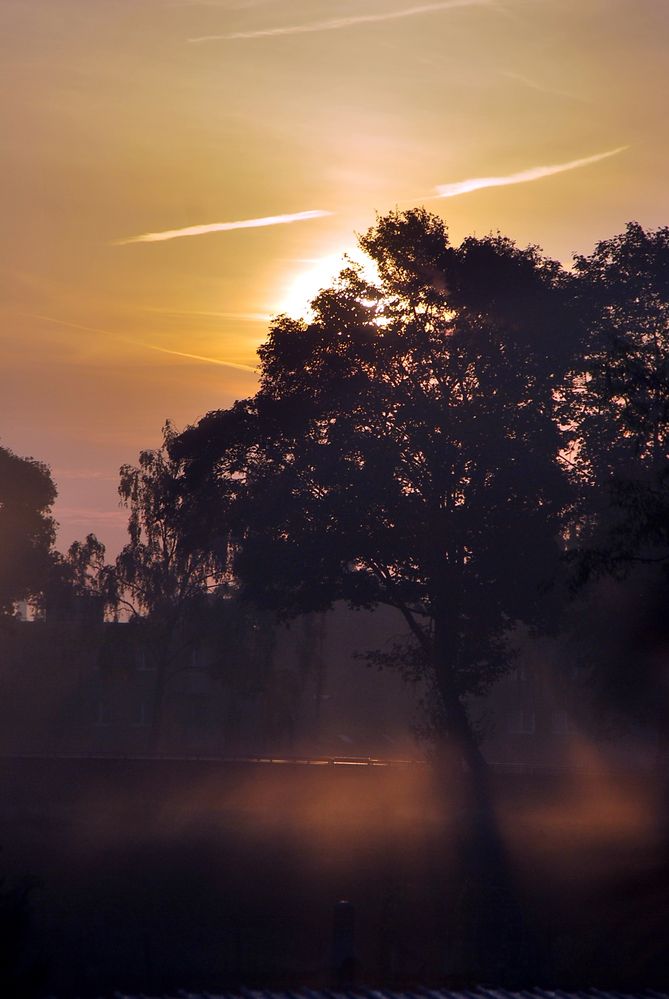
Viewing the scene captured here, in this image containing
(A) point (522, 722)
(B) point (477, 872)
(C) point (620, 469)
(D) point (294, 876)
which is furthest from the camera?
(A) point (522, 722)

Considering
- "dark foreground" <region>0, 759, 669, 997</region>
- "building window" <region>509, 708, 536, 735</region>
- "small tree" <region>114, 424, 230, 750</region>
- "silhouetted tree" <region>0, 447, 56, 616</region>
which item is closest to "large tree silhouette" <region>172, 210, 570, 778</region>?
"dark foreground" <region>0, 759, 669, 997</region>

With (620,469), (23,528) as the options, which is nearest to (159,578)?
(23,528)

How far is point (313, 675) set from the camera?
240 ft

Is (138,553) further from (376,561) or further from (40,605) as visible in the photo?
(376,561)

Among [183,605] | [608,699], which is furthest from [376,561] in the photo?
[183,605]

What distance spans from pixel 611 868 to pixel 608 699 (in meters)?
10.3

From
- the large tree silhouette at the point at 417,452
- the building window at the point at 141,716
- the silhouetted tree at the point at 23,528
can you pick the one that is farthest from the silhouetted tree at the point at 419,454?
the building window at the point at 141,716

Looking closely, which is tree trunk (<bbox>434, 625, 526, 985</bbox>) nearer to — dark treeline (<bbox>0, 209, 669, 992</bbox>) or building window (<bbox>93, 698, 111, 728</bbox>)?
dark treeline (<bbox>0, 209, 669, 992</bbox>)

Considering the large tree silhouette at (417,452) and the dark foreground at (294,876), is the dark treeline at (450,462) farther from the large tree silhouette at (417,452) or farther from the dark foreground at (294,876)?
the dark foreground at (294,876)

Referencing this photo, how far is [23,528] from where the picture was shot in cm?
7944

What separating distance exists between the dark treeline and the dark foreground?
3115mm

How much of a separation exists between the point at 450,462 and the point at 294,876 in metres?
15.2

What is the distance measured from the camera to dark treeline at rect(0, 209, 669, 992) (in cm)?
4003

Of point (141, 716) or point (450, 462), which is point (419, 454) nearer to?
point (450, 462)
